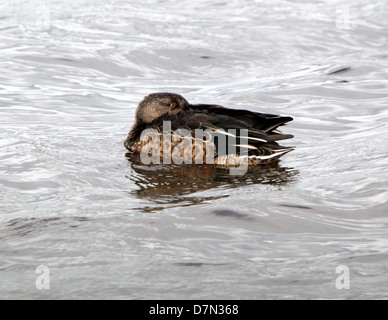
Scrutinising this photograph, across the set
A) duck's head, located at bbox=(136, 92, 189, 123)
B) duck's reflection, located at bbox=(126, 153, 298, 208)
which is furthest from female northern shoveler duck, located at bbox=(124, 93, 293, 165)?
duck's head, located at bbox=(136, 92, 189, 123)

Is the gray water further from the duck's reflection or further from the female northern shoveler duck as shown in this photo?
the female northern shoveler duck

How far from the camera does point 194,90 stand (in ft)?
36.3

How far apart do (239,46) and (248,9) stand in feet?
11.9

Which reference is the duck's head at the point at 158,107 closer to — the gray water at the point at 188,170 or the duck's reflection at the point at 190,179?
the gray water at the point at 188,170

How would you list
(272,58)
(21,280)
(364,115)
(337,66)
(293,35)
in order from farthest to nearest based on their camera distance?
(293,35) < (272,58) < (337,66) < (364,115) < (21,280)

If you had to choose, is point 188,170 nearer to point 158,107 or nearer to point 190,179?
point 190,179

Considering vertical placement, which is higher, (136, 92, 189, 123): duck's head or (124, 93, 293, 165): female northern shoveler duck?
(136, 92, 189, 123): duck's head

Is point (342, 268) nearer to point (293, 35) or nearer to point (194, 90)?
point (194, 90)

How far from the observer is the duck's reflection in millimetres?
6230

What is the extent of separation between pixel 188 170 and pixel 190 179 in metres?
0.36

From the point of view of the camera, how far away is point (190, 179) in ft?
22.5

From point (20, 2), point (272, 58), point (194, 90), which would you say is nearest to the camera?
point (194, 90)

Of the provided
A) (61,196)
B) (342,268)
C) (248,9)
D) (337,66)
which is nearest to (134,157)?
(61,196)

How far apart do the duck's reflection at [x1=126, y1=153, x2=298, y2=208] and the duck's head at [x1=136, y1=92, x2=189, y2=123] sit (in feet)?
2.81
